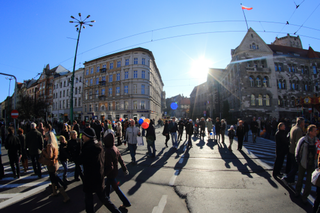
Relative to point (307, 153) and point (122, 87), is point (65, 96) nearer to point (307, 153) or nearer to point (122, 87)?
point (122, 87)

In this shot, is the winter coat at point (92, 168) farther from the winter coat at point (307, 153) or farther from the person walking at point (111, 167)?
the winter coat at point (307, 153)

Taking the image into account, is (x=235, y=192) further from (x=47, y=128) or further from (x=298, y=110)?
(x=298, y=110)

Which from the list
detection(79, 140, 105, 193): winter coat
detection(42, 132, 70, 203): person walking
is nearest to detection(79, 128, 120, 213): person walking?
detection(79, 140, 105, 193): winter coat

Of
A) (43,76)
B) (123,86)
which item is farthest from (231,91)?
(43,76)

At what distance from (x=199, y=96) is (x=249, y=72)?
33784 millimetres

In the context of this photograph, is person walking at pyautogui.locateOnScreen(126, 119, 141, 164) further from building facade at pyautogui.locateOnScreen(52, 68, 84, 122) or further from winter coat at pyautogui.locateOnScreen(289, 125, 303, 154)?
building facade at pyautogui.locateOnScreen(52, 68, 84, 122)

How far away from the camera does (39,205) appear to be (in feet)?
10.9

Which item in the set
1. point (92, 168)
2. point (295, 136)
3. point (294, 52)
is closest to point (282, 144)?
point (295, 136)

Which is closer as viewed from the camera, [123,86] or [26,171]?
[26,171]

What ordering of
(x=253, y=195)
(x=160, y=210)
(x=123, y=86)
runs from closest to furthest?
(x=160, y=210) → (x=253, y=195) → (x=123, y=86)

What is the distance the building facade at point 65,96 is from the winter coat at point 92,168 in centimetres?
4162

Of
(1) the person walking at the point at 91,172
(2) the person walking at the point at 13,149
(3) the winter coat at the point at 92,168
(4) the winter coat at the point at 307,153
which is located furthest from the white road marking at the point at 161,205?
(2) the person walking at the point at 13,149

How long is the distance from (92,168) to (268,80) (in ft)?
120

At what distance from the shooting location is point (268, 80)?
2970 centimetres
